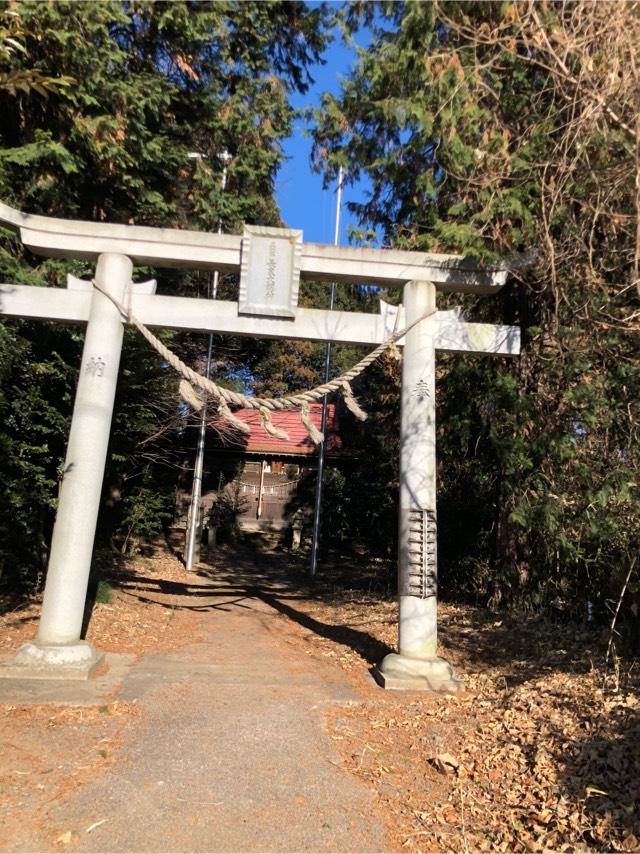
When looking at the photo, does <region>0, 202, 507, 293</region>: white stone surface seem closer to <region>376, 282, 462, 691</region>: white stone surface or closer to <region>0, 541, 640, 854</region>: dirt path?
<region>376, 282, 462, 691</region>: white stone surface

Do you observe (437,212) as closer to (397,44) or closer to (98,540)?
(397,44)

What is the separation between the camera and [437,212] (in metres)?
7.78

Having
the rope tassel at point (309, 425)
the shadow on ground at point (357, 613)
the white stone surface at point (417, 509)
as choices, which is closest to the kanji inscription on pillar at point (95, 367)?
the rope tassel at point (309, 425)

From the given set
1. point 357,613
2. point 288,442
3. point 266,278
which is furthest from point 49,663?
point 288,442

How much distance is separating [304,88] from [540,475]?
934 centimetres

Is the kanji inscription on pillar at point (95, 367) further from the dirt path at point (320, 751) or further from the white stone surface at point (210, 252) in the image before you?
the dirt path at point (320, 751)

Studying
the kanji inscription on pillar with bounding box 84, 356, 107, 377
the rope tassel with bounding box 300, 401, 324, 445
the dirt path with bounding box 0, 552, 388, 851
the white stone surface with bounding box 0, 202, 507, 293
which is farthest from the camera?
the rope tassel with bounding box 300, 401, 324, 445

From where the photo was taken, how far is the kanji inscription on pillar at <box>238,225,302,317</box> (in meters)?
5.91

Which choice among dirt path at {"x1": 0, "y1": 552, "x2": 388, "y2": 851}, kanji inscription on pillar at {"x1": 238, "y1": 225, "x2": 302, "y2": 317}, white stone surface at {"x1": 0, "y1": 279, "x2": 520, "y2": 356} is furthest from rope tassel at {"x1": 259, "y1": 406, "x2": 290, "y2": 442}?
dirt path at {"x1": 0, "y1": 552, "x2": 388, "y2": 851}

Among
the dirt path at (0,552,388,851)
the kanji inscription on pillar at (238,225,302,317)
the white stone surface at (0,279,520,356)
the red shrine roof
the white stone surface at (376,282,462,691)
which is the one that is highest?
the red shrine roof

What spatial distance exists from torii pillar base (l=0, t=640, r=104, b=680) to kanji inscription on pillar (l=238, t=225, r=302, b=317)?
3585 mm

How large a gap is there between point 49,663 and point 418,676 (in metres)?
3.28

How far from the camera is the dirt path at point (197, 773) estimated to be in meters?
2.87

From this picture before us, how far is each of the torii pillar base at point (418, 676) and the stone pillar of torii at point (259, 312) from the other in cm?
23
